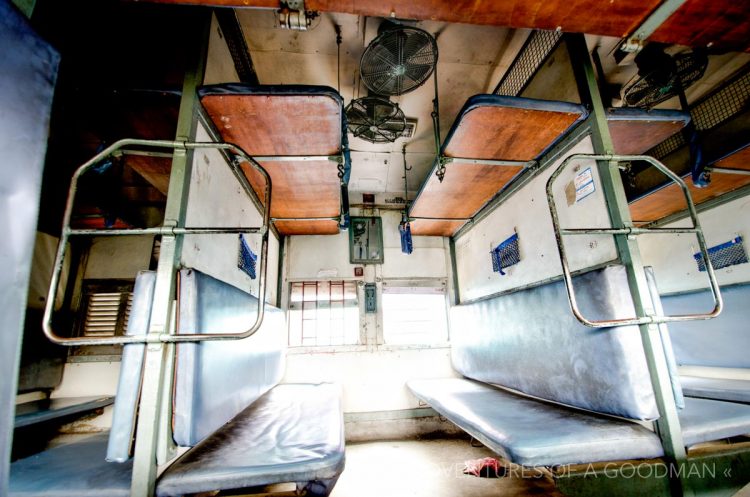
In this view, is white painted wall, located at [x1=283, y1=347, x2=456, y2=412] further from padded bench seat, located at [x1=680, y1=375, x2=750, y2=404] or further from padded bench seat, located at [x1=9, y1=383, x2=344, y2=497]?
padded bench seat, located at [x1=680, y1=375, x2=750, y2=404]

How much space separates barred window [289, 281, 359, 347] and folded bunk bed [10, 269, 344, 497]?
2218 millimetres

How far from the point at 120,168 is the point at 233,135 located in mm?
1423

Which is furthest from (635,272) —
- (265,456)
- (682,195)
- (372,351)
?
(372,351)

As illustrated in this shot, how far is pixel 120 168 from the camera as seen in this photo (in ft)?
9.20

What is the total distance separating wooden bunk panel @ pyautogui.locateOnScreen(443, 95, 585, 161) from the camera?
2062 mm

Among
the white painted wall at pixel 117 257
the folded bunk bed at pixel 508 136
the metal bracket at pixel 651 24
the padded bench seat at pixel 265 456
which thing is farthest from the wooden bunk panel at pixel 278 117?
the white painted wall at pixel 117 257

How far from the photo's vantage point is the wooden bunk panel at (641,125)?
2182 mm

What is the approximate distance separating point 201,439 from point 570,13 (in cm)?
296

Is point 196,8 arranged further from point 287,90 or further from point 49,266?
point 49,266

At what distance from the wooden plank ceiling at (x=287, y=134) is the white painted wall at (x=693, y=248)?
4178 mm

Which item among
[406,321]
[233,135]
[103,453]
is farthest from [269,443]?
[406,321]

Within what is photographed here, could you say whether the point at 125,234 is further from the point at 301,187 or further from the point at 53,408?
the point at 53,408

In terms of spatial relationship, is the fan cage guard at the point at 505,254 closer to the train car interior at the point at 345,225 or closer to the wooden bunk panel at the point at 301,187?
the train car interior at the point at 345,225

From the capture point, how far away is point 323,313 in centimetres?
458
